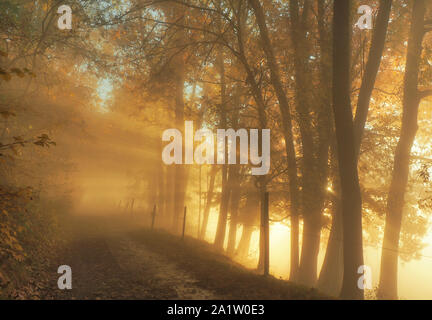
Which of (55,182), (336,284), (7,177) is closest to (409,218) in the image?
(336,284)

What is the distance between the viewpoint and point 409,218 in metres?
20.9

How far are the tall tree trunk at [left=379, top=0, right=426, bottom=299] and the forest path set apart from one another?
27.7ft

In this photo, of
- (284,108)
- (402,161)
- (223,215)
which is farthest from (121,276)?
(402,161)

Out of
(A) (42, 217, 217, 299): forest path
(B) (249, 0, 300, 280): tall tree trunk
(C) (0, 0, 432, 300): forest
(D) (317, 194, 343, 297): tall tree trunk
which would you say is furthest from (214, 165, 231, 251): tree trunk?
(D) (317, 194, 343, 297): tall tree trunk

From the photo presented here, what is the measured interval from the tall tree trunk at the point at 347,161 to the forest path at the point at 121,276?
3560mm

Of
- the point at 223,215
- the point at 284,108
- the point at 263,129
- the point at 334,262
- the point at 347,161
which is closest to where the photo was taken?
the point at 347,161

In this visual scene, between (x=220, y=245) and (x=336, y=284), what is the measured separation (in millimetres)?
7182

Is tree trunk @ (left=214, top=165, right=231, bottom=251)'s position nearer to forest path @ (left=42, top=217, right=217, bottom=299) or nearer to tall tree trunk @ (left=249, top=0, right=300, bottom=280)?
forest path @ (left=42, top=217, right=217, bottom=299)

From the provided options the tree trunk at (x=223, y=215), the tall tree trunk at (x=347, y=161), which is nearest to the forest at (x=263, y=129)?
the tall tree trunk at (x=347, y=161)

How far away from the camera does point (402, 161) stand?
1134 cm

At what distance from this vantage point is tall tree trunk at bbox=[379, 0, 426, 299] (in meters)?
10.9

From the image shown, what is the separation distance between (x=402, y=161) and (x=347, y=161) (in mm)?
6108

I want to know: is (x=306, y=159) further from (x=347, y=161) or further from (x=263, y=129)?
(x=347, y=161)
